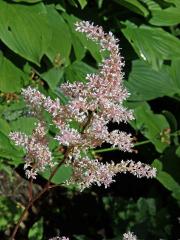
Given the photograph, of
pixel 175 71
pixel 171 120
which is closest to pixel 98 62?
pixel 171 120

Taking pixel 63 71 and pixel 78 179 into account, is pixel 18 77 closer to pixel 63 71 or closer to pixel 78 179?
pixel 63 71

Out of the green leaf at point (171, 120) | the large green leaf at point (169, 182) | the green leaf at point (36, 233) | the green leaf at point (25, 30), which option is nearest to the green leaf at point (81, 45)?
the green leaf at point (25, 30)

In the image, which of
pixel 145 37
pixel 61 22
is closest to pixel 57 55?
pixel 61 22

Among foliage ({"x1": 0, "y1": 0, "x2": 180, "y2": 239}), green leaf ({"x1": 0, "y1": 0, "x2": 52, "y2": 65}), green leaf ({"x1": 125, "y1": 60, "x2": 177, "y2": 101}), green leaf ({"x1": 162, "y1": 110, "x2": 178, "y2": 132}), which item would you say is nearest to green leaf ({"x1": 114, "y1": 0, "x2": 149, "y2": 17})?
foliage ({"x1": 0, "y1": 0, "x2": 180, "y2": 239})

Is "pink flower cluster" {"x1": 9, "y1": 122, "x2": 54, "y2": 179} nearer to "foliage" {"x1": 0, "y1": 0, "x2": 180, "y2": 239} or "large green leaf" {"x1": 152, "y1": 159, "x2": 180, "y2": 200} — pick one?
"foliage" {"x1": 0, "y1": 0, "x2": 180, "y2": 239}

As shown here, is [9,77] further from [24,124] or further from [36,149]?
[36,149]

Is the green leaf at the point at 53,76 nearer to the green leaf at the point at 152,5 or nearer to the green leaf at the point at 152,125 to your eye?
the green leaf at the point at 152,125
